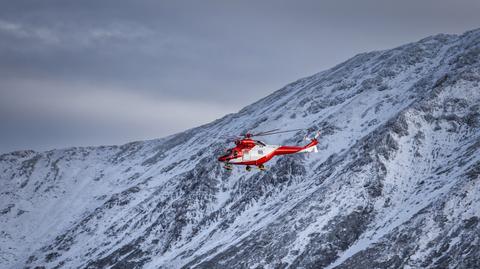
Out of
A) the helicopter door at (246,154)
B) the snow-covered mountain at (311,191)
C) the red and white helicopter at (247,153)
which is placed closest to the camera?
the red and white helicopter at (247,153)

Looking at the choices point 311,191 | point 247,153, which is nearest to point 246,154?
point 247,153

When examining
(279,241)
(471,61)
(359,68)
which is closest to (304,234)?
(279,241)

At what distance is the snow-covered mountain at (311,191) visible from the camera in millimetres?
91812

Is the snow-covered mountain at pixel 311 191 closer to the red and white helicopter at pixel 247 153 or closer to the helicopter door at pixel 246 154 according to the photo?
the red and white helicopter at pixel 247 153

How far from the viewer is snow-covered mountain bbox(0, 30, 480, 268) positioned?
301 feet

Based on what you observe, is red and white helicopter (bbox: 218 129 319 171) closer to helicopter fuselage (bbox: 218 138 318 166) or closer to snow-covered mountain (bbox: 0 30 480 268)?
helicopter fuselage (bbox: 218 138 318 166)

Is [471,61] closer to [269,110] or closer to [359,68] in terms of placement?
[359,68]

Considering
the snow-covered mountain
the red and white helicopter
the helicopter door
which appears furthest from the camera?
the snow-covered mountain

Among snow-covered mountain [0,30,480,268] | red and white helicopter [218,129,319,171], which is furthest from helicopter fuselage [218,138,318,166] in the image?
snow-covered mountain [0,30,480,268]

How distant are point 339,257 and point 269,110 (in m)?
85.0

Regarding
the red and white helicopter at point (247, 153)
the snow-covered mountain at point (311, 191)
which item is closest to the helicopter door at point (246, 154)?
the red and white helicopter at point (247, 153)

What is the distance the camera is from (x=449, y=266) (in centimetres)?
7831

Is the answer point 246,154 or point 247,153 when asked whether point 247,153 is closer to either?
point 247,153

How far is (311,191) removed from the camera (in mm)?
110812
